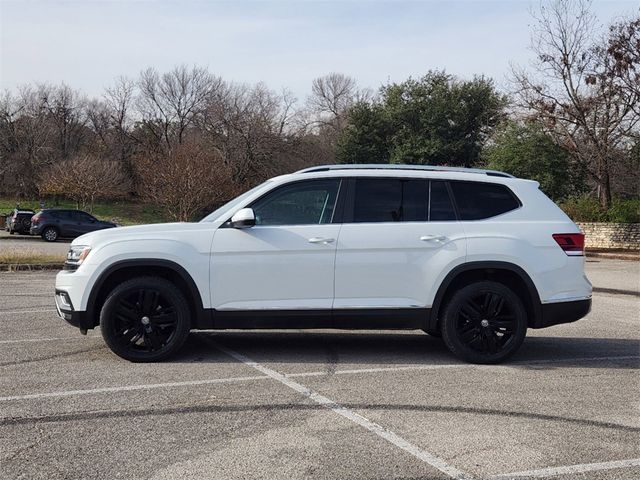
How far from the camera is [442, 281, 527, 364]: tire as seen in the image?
675 centimetres

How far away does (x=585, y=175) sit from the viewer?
37.2 m

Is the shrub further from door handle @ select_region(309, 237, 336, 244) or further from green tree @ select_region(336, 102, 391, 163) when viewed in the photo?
door handle @ select_region(309, 237, 336, 244)

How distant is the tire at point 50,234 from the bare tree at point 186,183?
18.0 feet

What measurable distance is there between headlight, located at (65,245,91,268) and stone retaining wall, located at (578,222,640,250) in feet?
97.1

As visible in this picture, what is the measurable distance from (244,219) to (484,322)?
2596 millimetres

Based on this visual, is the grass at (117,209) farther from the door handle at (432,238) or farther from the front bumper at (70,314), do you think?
the door handle at (432,238)

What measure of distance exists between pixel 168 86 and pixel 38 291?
53.2 metres

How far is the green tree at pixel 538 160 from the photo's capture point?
36.0m

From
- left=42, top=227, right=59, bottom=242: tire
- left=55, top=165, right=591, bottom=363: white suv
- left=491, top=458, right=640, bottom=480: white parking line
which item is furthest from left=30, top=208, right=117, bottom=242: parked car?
left=491, top=458, right=640, bottom=480: white parking line

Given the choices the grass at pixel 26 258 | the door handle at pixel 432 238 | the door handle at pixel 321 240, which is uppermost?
the door handle at pixel 432 238

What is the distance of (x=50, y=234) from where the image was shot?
102ft

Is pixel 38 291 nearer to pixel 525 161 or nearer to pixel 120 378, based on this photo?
pixel 120 378

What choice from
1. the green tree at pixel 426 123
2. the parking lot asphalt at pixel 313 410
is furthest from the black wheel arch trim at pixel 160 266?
the green tree at pixel 426 123

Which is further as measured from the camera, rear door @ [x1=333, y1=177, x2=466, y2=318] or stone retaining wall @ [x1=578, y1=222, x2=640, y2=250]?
stone retaining wall @ [x1=578, y1=222, x2=640, y2=250]
